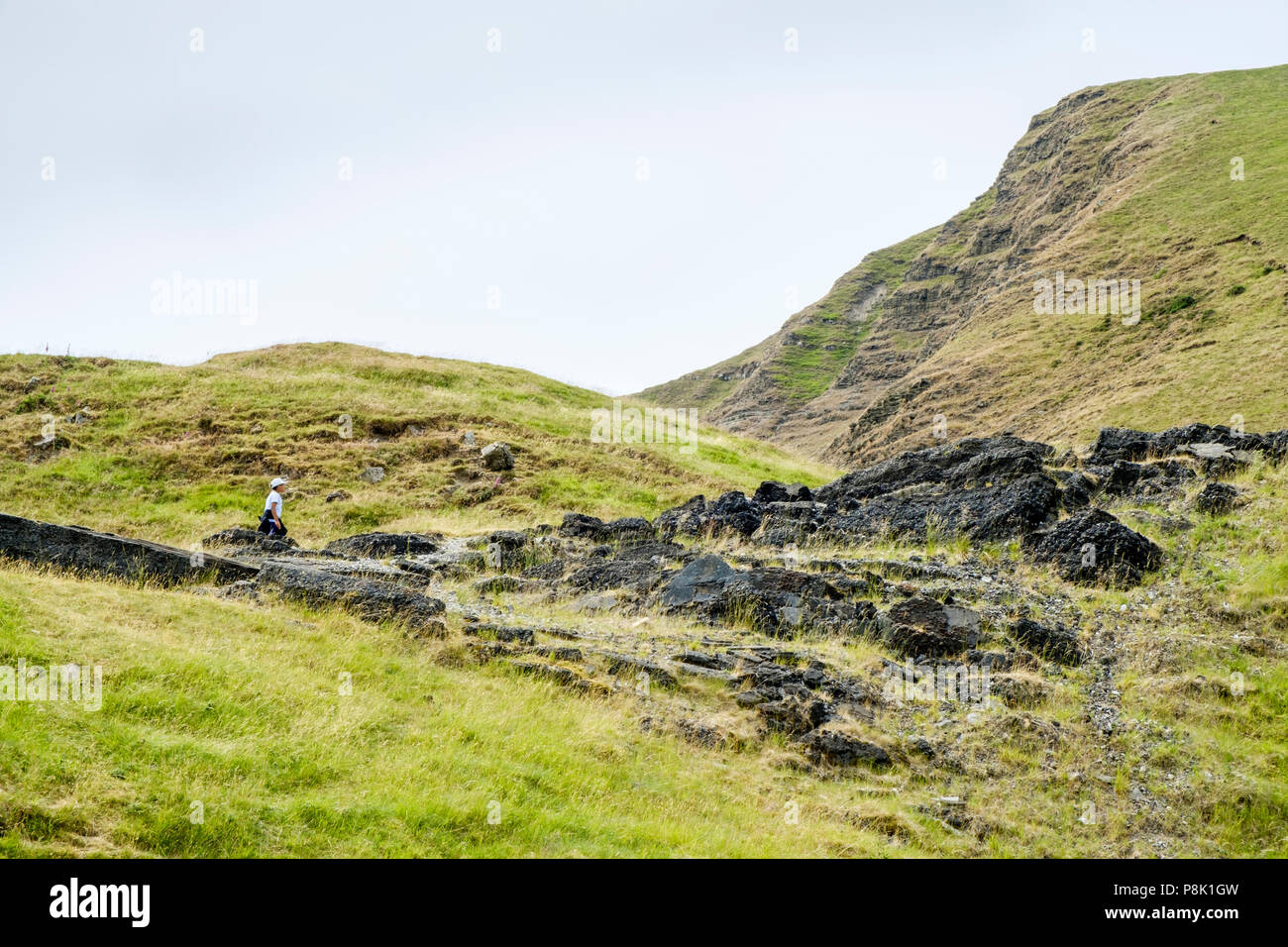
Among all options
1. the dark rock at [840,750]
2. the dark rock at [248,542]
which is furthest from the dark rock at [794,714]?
the dark rock at [248,542]

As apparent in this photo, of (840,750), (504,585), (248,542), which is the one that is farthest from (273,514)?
(840,750)

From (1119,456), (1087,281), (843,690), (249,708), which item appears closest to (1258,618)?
(843,690)

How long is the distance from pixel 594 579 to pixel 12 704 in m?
11.4

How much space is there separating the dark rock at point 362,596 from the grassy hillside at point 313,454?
10.7 m

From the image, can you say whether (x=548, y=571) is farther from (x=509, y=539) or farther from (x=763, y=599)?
(x=763, y=599)

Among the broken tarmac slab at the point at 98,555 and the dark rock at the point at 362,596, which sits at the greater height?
the broken tarmac slab at the point at 98,555

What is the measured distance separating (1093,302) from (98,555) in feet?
270

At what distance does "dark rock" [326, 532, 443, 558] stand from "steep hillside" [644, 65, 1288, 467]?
3905cm

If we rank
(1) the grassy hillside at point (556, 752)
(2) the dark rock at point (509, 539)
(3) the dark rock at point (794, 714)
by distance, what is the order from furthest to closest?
(2) the dark rock at point (509, 539) → (3) the dark rock at point (794, 714) → (1) the grassy hillside at point (556, 752)

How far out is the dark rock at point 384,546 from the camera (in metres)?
21.5

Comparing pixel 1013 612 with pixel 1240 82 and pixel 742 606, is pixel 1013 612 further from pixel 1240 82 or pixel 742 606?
pixel 1240 82

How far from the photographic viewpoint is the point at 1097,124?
119 metres

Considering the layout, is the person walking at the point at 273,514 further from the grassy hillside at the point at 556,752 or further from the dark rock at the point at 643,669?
the dark rock at the point at 643,669

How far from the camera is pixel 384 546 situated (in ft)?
71.8
